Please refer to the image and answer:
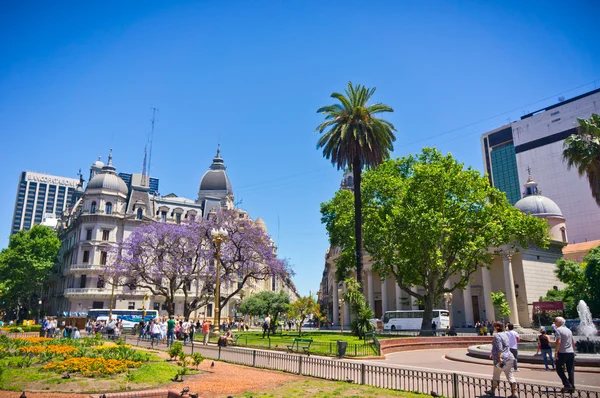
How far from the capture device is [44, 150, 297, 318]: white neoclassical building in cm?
6347

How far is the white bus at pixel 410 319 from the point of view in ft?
146

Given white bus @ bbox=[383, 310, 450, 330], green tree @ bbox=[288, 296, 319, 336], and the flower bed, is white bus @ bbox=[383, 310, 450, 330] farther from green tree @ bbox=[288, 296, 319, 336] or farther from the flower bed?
the flower bed

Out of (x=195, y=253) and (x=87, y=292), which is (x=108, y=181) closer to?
(x=87, y=292)

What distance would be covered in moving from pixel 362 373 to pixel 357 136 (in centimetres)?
2375

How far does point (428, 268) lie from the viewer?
37.5 metres

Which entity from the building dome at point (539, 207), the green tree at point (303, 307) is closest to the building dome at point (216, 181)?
the green tree at point (303, 307)

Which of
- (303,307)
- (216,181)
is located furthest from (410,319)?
(216,181)

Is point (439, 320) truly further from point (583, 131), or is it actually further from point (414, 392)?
point (414, 392)

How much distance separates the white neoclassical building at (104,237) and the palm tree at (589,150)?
40.8 meters

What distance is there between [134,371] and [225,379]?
125 inches

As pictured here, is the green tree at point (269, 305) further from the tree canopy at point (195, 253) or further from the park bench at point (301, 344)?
the park bench at point (301, 344)

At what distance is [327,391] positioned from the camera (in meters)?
11.9

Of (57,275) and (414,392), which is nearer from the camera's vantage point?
(414,392)

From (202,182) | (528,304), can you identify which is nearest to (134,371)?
(528,304)
